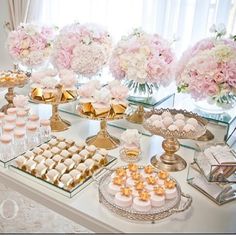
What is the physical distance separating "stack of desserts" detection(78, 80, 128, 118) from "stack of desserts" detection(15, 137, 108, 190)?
0.14m

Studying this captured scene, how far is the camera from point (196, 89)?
1151mm

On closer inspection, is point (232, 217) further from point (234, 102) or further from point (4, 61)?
point (4, 61)

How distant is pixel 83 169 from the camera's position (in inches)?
39.3

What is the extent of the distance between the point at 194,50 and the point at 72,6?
1.03 m

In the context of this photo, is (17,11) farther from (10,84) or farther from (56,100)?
(56,100)

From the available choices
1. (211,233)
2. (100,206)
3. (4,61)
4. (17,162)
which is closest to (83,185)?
(100,206)

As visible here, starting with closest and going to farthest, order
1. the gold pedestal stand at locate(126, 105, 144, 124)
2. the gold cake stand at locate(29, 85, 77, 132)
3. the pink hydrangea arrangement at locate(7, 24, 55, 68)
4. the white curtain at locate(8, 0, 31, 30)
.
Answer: the gold cake stand at locate(29, 85, 77, 132) < the gold pedestal stand at locate(126, 105, 144, 124) < the pink hydrangea arrangement at locate(7, 24, 55, 68) < the white curtain at locate(8, 0, 31, 30)

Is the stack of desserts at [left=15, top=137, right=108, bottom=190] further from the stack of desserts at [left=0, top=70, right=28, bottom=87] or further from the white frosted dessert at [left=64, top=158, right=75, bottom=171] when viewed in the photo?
the stack of desserts at [left=0, top=70, right=28, bottom=87]

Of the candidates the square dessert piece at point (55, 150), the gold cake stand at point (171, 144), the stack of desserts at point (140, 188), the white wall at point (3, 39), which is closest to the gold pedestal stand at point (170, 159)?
the gold cake stand at point (171, 144)

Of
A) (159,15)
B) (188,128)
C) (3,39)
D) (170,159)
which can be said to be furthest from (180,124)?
(3,39)

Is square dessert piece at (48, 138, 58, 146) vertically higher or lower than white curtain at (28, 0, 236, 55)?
lower

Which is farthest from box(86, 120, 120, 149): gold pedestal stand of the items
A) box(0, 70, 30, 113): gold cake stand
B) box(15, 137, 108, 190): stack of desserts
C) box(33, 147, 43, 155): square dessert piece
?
box(0, 70, 30, 113): gold cake stand

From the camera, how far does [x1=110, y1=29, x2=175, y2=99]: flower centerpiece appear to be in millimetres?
1236

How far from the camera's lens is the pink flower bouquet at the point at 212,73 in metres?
1.11
